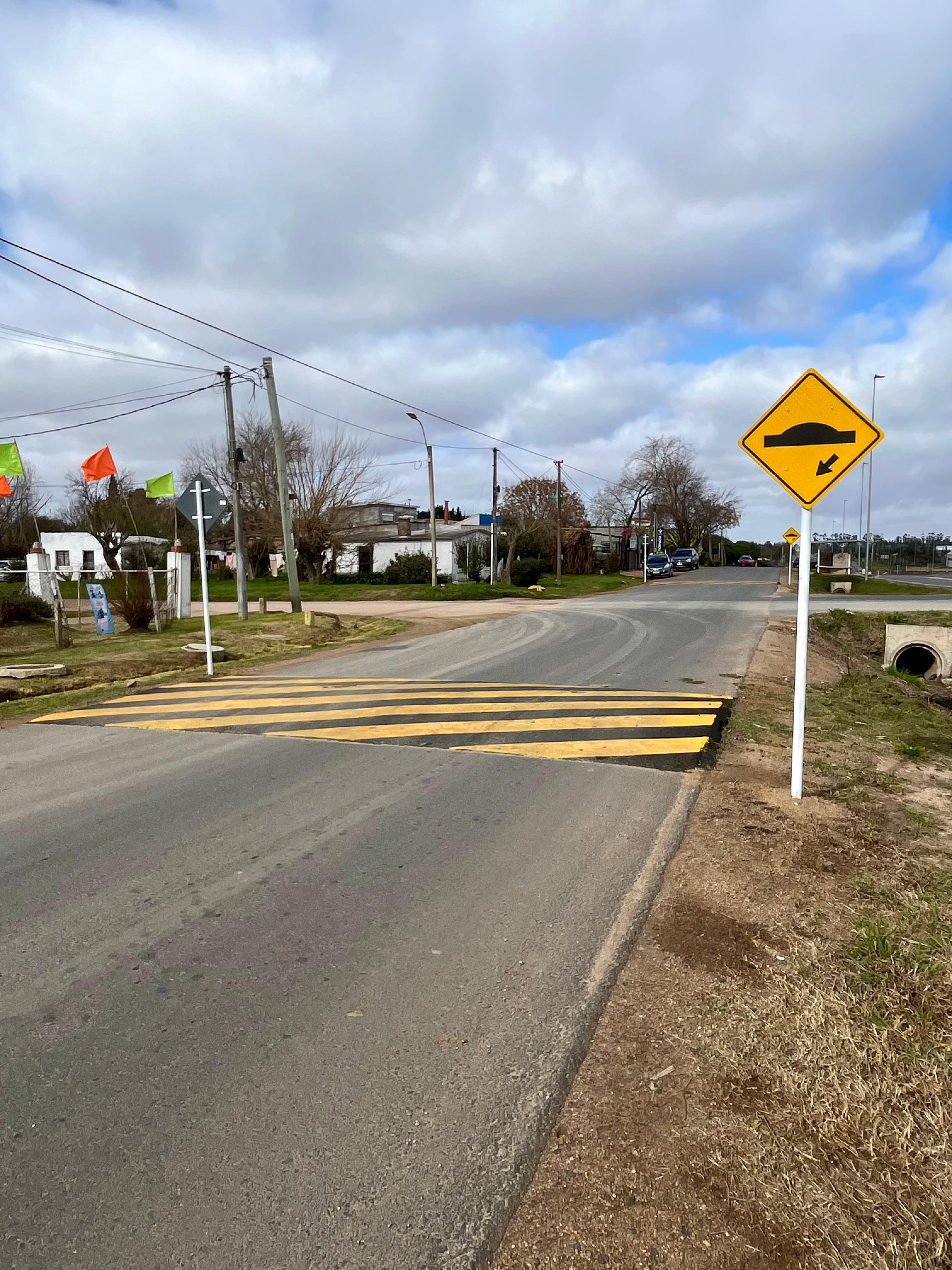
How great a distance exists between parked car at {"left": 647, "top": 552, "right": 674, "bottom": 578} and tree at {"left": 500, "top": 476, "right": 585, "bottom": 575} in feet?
23.7

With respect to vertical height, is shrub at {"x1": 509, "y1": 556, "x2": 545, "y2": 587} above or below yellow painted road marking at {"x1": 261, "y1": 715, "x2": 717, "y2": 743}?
above

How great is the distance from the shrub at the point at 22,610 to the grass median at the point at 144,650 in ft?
1.06

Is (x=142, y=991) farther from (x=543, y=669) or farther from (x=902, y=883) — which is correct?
(x=543, y=669)

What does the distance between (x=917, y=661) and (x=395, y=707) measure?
15910mm

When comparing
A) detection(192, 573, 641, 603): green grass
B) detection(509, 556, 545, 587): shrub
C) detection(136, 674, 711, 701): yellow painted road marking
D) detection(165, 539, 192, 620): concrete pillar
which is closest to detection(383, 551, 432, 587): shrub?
detection(192, 573, 641, 603): green grass

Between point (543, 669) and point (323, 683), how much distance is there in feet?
11.0

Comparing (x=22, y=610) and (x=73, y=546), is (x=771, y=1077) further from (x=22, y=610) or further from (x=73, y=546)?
(x=73, y=546)

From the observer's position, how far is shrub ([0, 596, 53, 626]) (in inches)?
834

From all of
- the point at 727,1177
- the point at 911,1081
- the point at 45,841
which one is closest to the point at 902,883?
the point at 911,1081

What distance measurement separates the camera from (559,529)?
49.9 m

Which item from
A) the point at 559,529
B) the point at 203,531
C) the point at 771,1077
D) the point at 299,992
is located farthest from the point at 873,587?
the point at 299,992

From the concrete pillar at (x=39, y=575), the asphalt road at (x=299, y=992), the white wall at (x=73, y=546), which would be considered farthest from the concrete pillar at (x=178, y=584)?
the white wall at (x=73, y=546)

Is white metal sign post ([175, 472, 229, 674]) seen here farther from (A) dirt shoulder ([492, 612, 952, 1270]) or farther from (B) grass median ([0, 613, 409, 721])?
(A) dirt shoulder ([492, 612, 952, 1270])

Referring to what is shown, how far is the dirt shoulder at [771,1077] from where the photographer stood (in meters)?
2.25
